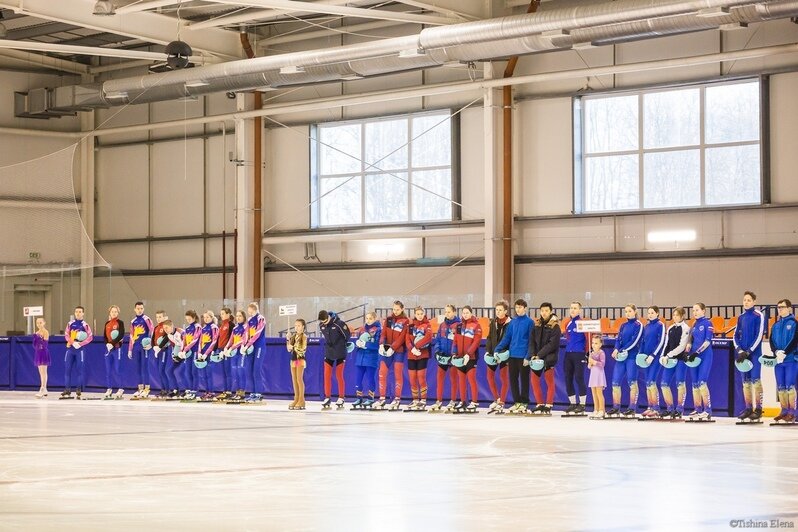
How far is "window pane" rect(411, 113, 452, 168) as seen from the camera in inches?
1166

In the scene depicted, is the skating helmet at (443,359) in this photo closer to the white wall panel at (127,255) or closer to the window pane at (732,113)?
the window pane at (732,113)

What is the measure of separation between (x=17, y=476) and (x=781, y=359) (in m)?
11.0

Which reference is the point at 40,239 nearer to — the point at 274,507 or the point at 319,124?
the point at 319,124

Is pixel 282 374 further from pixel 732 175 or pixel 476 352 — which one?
pixel 732 175

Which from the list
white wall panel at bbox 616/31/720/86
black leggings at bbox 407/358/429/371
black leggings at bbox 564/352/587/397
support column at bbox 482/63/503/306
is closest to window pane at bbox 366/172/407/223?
support column at bbox 482/63/503/306

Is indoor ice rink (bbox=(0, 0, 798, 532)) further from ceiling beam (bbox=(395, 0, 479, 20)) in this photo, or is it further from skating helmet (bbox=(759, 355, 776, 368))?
ceiling beam (bbox=(395, 0, 479, 20))

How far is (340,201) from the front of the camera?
31.5m

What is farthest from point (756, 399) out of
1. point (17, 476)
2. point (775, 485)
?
point (17, 476)

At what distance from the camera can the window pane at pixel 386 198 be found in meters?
30.5

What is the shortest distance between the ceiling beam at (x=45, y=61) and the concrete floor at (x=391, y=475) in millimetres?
19942

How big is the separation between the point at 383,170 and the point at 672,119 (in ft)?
26.2

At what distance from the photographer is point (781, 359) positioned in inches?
654

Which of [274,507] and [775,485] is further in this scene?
[775,485]

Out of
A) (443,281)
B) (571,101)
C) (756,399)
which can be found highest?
(571,101)
